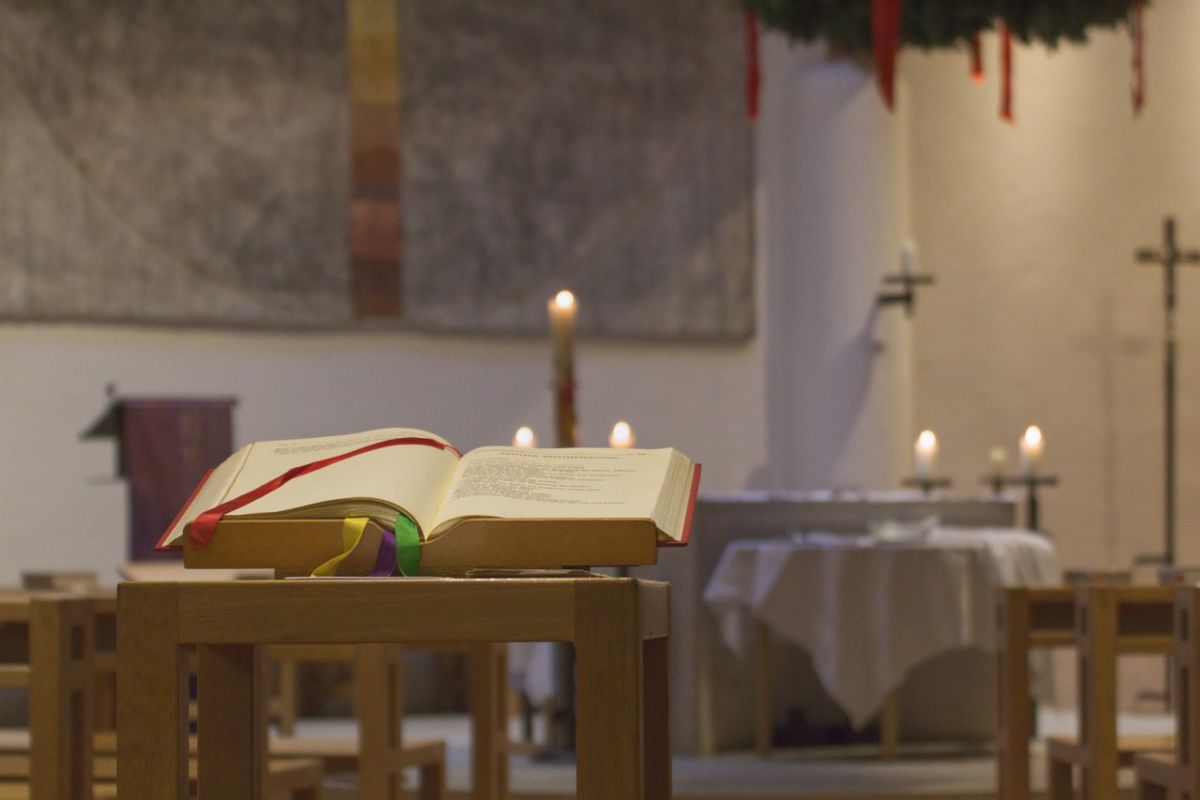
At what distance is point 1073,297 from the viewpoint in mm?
7762

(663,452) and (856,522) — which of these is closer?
(663,452)

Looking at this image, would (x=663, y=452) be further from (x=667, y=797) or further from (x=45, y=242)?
(x=45, y=242)

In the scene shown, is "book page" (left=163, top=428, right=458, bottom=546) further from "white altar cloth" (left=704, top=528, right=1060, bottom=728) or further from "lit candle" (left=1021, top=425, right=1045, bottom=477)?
"lit candle" (left=1021, top=425, right=1045, bottom=477)

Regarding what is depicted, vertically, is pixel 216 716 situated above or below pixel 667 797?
above

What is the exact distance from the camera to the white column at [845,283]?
7348 millimetres

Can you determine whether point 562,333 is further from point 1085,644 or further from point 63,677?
point 63,677

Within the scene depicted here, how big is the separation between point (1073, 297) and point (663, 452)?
20.9ft

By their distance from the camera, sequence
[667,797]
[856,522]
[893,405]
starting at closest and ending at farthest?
1. [667,797]
2. [856,522]
3. [893,405]

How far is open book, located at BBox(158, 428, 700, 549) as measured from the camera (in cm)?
164

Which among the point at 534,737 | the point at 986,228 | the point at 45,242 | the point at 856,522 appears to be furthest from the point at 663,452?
the point at 986,228

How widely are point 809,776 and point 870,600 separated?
618 mm

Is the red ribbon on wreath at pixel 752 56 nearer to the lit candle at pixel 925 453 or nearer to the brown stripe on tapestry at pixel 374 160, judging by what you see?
the lit candle at pixel 925 453

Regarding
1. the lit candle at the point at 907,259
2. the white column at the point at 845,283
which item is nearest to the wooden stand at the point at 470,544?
the lit candle at the point at 907,259

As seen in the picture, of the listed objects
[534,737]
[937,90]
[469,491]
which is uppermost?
[937,90]
